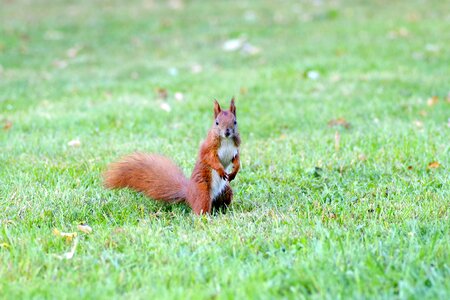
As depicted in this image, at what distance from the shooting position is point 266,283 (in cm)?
250

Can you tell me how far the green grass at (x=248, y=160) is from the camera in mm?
2645

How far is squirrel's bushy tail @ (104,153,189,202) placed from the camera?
3.67 metres

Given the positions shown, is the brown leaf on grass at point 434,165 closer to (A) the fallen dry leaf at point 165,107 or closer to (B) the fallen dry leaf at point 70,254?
(B) the fallen dry leaf at point 70,254

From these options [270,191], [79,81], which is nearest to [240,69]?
[79,81]

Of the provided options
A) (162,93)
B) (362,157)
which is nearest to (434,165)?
(362,157)

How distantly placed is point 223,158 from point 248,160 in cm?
122

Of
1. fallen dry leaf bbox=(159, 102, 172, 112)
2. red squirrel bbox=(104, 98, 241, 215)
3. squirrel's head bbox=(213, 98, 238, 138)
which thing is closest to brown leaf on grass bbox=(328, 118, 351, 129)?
fallen dry leaf bbox=(159, 102, 172, 112)

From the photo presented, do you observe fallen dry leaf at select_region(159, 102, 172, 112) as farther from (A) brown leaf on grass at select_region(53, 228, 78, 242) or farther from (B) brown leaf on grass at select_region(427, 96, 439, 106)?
(A) brown leaf on grass at select_region(53, 228, 78, 242)

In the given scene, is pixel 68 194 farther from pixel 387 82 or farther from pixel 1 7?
pixel 1 7

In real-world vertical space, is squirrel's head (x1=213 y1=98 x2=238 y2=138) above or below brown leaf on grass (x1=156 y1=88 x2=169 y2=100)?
above

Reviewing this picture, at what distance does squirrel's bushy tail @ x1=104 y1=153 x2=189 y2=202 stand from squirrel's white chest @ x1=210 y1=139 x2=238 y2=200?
8.5 inches

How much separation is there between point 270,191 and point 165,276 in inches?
57.2

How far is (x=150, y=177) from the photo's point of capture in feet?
12.2

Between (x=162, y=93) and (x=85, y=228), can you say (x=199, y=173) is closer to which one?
(x=85, y=228)
